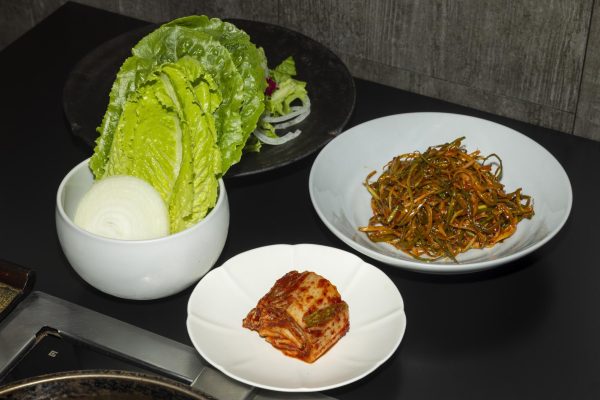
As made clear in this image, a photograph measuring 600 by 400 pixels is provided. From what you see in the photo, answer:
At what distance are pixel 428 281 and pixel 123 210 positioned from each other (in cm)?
54

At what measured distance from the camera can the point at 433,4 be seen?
1906 mm

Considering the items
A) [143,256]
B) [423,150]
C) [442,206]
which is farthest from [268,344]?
[423,150]

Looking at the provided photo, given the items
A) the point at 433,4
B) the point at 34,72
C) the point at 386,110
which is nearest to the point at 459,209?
the point at 386,110

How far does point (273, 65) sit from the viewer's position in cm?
192

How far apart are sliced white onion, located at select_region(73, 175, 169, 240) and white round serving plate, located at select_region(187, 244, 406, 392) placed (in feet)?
0.40

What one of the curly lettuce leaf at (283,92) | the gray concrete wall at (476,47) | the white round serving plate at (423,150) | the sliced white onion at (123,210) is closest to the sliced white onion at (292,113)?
the curly lettuce leaf at (283,92)

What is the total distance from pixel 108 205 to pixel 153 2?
3.88ft

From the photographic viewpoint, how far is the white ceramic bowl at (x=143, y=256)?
1.28 metres

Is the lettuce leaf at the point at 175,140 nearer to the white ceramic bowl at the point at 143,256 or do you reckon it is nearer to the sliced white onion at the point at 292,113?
the white ceramic bowl at the point at 143,256

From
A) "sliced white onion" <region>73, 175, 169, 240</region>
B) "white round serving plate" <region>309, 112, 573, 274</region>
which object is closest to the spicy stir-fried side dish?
"white round serving plate" <region>309, 112, 573, 274</region>

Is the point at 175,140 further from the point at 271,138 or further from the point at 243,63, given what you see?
the point at 271,138

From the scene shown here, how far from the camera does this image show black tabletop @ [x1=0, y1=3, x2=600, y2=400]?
1.31 m

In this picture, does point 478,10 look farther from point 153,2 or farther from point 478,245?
point 153,2

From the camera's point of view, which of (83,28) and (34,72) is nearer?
(34,72)
